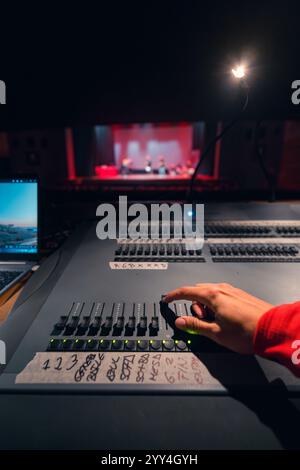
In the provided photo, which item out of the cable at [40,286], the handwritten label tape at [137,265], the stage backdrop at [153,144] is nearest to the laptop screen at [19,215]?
the cable at [40,286]

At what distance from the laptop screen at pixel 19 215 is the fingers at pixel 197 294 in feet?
1.84

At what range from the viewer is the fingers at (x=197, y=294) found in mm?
576

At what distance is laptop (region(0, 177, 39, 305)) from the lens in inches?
37.7

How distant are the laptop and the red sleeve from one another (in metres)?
0.74

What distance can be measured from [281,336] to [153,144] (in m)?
9.49

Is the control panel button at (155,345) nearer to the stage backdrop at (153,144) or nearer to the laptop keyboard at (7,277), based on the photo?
the laptop keyboard at (7,277)

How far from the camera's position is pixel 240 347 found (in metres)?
0.51

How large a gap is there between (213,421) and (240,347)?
0.47 feet

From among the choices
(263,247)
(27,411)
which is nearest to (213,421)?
(27,411)

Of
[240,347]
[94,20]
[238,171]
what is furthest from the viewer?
[238,171]

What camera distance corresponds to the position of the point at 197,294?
59 cm

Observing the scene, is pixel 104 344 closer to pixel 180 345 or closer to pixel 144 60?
pixel 180 345

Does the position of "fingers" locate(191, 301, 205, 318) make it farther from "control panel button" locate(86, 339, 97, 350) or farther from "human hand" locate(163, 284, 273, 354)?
"control panel button" locate(86, 339, 97, 350)
